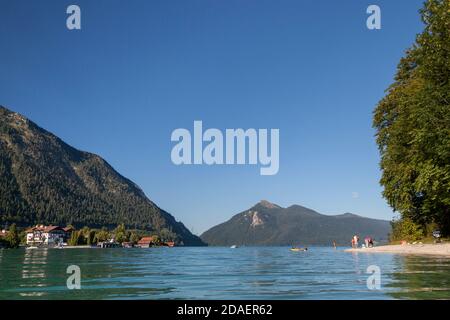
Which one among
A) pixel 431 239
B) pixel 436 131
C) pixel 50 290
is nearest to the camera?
pixel 50 290

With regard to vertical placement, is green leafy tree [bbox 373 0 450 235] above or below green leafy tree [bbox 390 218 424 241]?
above

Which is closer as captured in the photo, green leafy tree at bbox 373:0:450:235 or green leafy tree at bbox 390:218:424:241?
green leafy tree at bbox 373:0:450:235

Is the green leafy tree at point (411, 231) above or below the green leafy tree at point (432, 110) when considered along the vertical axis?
below

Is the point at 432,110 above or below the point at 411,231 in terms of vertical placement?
above

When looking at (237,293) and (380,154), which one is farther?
(380,154)

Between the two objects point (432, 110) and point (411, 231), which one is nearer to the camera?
point (432, 110)

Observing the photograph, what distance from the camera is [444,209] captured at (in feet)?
170

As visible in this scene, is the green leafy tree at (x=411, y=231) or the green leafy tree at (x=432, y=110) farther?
the green leafy tree at (x=411, y=231)

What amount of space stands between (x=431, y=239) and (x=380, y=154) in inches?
660

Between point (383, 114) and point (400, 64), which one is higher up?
point (400, 64)

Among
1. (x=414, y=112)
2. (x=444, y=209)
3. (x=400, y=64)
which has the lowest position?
(x=444, y=209)
